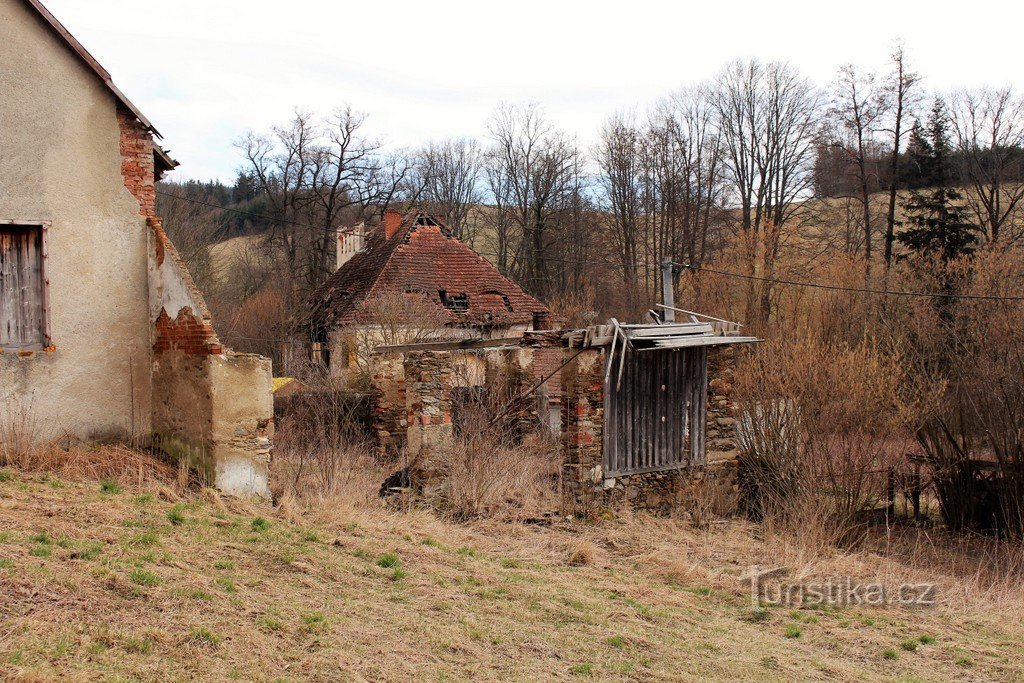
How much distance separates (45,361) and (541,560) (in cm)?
631

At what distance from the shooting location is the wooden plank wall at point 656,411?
1392 cm

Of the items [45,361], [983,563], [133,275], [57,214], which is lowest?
[983,563]

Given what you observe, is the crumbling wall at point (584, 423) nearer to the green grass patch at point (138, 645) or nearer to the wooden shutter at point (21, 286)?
the wooden shutter at point (21, 286)

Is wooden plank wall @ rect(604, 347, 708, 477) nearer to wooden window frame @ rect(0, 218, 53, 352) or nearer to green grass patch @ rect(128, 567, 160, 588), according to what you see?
wooden window frame @ rect(0, 218, 53, 352)

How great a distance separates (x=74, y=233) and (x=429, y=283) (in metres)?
16.6

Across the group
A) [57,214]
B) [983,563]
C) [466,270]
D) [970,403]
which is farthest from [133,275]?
[466,270]

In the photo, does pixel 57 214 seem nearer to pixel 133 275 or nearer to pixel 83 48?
pixel 133 275

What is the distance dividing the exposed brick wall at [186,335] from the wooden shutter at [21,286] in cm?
134

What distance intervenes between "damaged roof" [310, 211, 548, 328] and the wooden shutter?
1438 centimetres

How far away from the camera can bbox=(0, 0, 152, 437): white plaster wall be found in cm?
1009

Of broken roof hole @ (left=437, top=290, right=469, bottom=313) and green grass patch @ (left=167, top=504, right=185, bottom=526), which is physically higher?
broken roof hole @ (left=437, top=290, right=469, bottom=313)

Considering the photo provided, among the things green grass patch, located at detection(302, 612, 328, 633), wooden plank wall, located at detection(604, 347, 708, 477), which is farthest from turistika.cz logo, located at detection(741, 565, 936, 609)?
green grass patch, located at detection(302, 612, 328, 633)

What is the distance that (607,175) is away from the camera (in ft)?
134

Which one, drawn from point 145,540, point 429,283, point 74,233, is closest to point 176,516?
point 145,540
